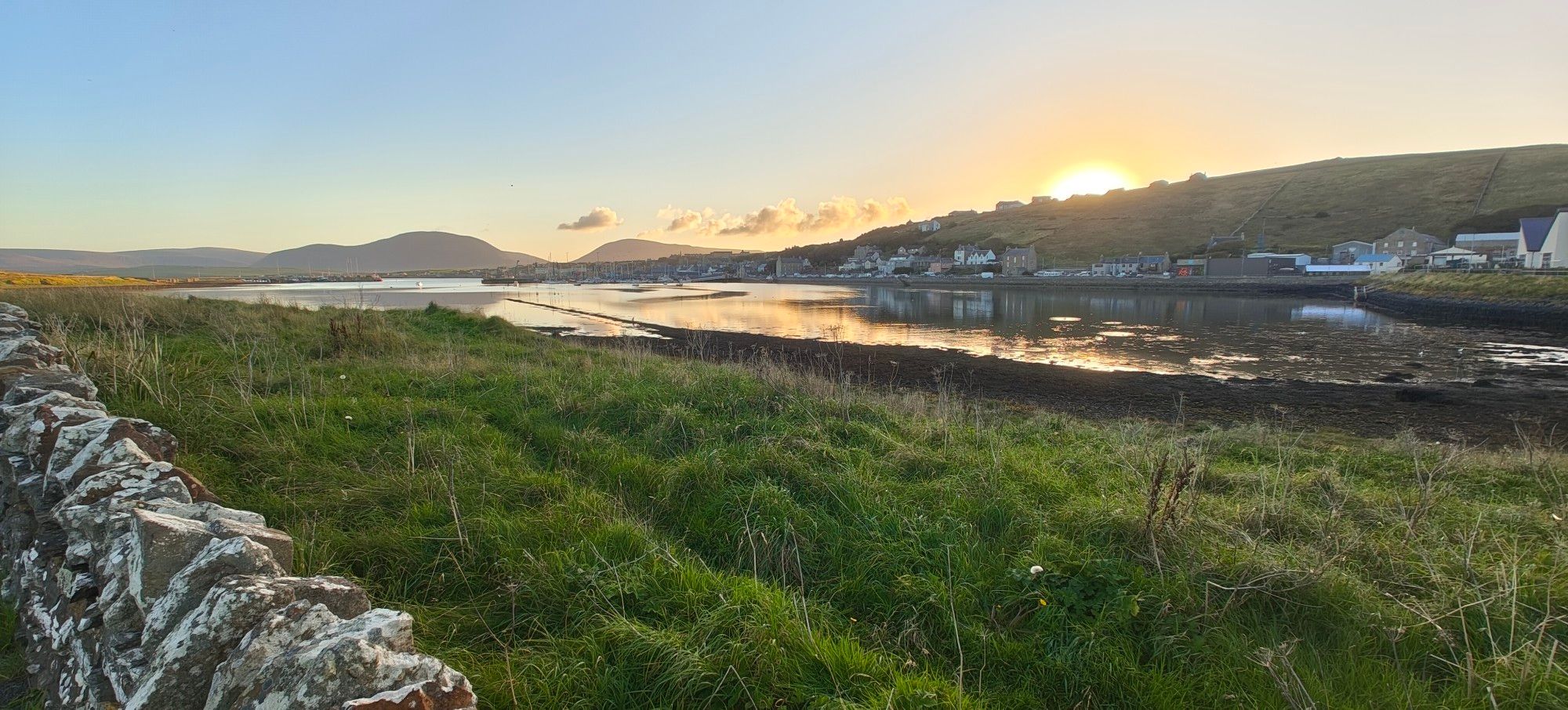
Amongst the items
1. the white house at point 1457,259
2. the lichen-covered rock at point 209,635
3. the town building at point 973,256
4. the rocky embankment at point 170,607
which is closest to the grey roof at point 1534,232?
the white house at point 1457,259

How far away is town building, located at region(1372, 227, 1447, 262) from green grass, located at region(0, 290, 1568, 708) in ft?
374

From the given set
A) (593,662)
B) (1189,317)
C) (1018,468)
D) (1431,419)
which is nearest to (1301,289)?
(1189,317)

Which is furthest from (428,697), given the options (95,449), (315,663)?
(95,449)

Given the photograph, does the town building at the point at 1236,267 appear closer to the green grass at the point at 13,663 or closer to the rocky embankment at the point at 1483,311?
the rocky embankment at the point at 1483,311

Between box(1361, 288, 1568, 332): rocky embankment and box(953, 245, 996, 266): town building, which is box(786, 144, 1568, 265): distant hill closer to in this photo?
box(953, 245, 996, 266): town building

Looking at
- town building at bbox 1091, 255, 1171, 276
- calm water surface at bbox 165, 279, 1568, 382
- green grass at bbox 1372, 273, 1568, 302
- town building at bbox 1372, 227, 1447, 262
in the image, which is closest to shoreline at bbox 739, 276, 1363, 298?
town building at bbox 1091, 255, 1171, 276

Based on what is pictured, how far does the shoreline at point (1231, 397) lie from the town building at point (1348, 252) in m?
95.3

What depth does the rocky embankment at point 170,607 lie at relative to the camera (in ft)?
6.01

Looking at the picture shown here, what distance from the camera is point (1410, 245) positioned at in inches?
3418

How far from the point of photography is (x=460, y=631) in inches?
126

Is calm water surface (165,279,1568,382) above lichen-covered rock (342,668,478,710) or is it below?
below

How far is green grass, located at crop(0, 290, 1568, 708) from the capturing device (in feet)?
9.81

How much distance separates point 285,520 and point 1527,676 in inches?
287

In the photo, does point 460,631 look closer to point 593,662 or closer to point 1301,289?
point 593,662
